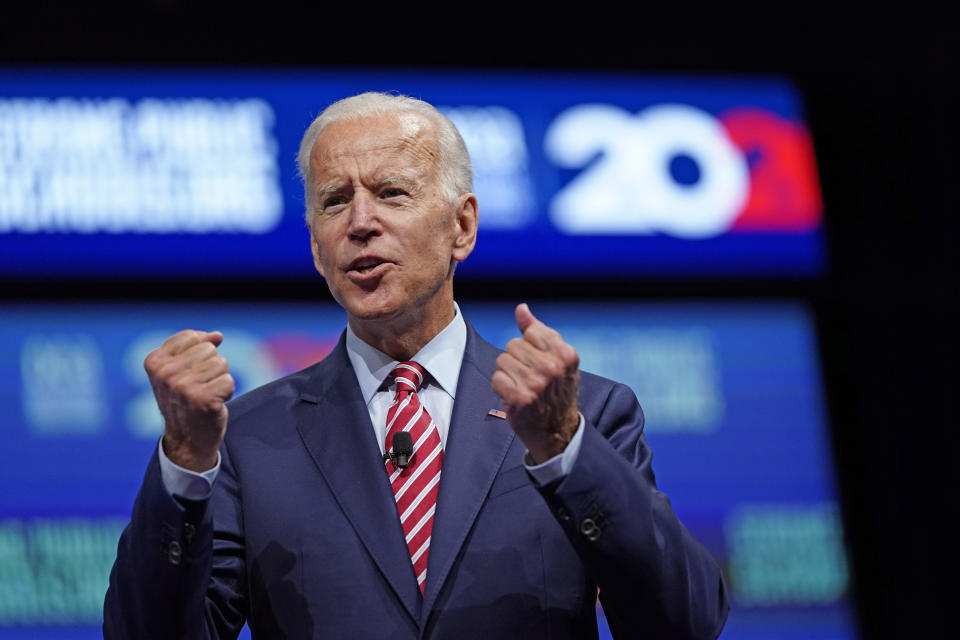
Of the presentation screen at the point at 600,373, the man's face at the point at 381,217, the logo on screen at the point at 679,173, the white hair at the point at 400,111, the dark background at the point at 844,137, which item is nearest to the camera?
the man's face at the point at 381,217

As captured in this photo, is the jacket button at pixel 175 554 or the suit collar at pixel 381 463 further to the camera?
the suit collar at pixel 381 463

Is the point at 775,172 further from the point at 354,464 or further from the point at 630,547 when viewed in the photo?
the point at 630,547

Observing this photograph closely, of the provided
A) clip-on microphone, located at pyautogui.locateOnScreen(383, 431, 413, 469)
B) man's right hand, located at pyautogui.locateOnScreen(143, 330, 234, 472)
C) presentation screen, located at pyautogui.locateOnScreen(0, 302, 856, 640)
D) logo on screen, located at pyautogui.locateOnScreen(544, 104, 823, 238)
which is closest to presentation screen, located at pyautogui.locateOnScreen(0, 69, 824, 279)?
logo on screen, located at pyautogui.locateOnScreen(544, 104, 823, 238)

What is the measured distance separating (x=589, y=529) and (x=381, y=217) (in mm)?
716

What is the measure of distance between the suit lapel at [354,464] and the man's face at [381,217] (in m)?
0.14

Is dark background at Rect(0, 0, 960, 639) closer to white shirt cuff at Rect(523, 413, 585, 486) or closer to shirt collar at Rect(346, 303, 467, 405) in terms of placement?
shirt collar at Rect(346, 303, 467, 405)

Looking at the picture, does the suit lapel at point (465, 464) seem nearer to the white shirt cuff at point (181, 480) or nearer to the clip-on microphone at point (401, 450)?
the clip-on microphone at point (401, 450)

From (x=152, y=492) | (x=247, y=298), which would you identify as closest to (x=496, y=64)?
(x=247, y=298)

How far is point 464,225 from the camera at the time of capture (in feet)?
7.45

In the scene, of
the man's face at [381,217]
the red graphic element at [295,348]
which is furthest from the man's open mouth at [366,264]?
the red graphic element at [295,348]

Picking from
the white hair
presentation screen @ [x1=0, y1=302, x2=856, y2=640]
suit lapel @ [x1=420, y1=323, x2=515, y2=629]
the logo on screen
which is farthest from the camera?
the logo on screen

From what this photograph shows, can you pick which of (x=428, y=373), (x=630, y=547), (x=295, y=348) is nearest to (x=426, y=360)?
(x=428, y=373)

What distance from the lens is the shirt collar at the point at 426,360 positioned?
2.06m

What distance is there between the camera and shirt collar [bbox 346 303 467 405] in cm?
206
